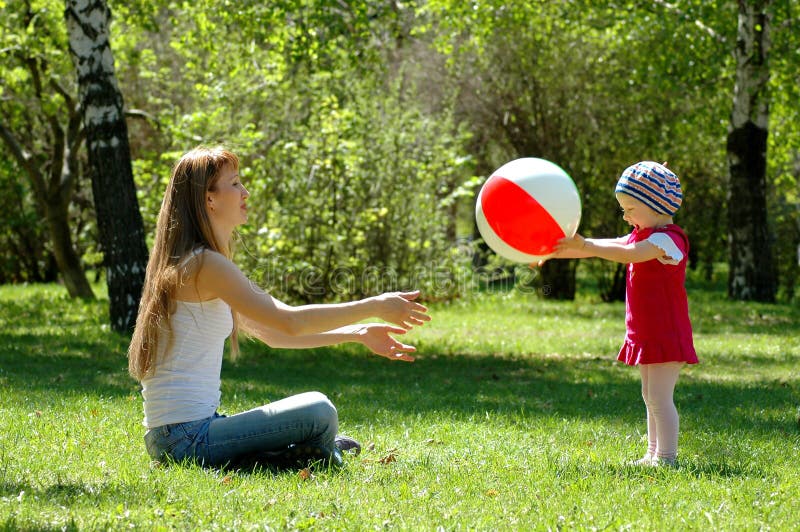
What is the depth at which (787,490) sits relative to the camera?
4.80 m

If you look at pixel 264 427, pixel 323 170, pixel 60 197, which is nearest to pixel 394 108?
pixel 323 170

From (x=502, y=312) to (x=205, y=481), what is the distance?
40.6 feet

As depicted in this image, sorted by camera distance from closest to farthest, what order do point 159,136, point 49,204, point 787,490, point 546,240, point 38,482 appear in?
point 38,482
point 787,490
point 546,240
point 49,204
point 159,136

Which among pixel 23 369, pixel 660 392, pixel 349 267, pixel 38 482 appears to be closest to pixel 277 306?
pixel 38 482

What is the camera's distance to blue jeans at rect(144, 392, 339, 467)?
15.9 feet

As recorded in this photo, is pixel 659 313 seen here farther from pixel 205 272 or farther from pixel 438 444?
pixel 205 272

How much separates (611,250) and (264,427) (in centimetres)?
211

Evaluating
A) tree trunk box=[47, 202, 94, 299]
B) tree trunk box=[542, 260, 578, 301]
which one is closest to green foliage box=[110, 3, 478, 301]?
tree trunk box=[47, 202, 94, 299]

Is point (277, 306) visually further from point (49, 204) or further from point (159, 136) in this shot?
point (159, 136)

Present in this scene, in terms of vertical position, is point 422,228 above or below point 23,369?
above

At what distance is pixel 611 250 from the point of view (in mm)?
5293

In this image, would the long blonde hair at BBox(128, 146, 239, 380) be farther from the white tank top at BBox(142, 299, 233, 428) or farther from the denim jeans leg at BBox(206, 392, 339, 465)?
the denim jeans leg at BBox(206, 392, 339, 465)

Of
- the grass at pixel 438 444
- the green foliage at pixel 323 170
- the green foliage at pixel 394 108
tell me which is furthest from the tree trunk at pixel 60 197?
the grass at pixel 438 444

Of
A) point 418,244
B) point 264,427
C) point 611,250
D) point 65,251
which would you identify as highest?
point 611,250
